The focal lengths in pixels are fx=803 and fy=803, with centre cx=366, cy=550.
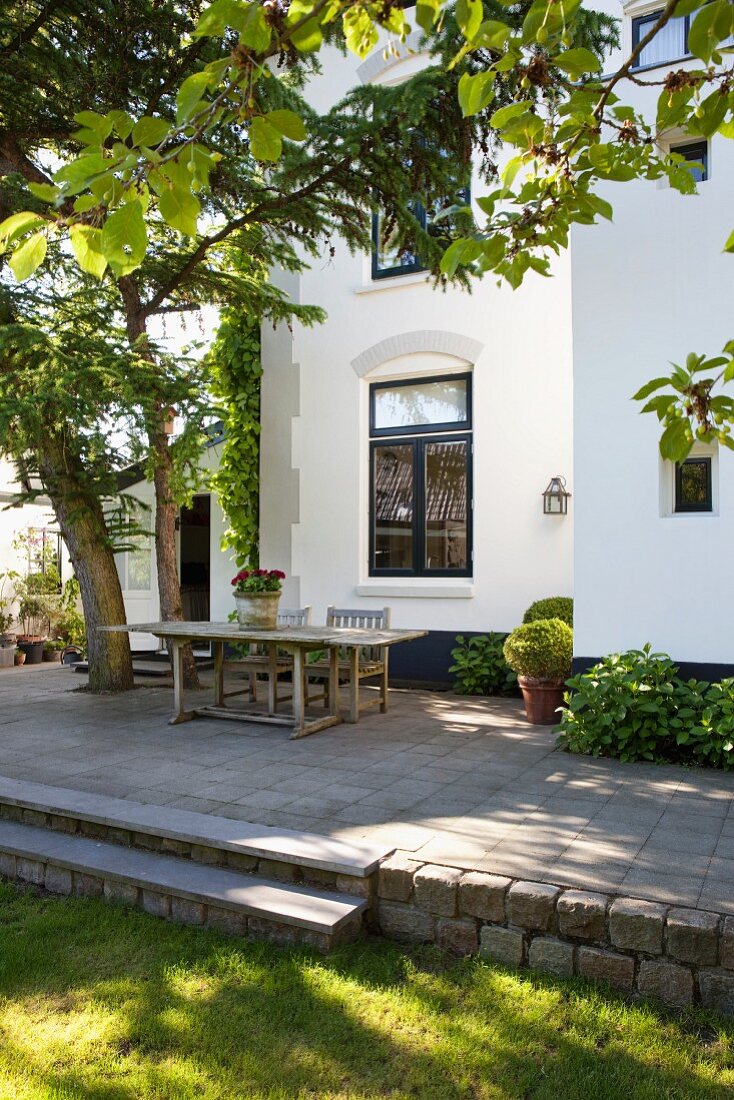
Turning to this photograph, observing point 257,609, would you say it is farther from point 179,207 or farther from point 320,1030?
point 179,207

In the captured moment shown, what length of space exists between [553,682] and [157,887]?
364 centimetres

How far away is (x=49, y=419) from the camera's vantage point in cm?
671

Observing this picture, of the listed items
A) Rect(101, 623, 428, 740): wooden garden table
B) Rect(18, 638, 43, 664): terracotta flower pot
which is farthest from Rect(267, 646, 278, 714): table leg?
Rect(18, 638, 43, 664): terracotta flower pot

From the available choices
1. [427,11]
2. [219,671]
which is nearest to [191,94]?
[427,11]

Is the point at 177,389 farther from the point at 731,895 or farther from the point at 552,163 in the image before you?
the point at 731,895

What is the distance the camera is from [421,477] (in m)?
8.45

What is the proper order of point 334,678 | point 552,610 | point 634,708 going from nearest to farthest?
1. point 634,708
2. point 334,678
3. point 552,610

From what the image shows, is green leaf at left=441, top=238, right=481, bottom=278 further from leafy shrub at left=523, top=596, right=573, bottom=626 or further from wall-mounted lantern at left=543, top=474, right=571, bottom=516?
wall-mounted lantern at left=543, top=474, right=571, bottom=516

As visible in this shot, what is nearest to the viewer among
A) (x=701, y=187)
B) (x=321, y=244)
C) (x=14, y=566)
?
(x=701, y=187)

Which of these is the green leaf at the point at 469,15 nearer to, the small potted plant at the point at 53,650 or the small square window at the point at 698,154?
the small square window at the point at 698,154

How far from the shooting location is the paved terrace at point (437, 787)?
3.25 metres

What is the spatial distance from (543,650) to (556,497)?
76.4 inches

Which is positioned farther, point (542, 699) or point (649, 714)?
point (542, 699)

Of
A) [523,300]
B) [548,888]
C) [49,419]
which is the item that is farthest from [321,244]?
[548,888]
